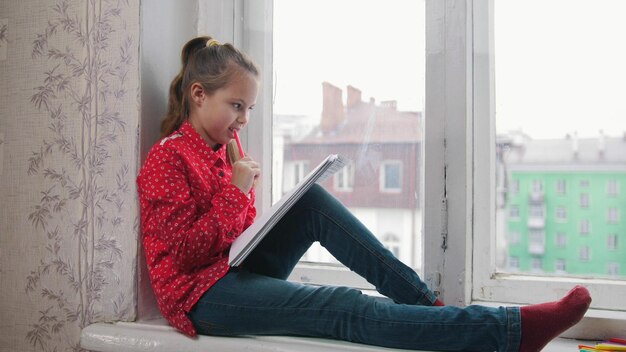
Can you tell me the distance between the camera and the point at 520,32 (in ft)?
3.97

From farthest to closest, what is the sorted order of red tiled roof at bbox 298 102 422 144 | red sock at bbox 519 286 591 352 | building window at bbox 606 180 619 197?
red tiled roof at bbox 298 102 422 144
building window at bbox 606 180 619 197
red sock at bbox 519 286 591 352

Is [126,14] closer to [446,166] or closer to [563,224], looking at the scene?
[446,166]

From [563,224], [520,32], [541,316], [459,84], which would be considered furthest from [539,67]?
[541,316]

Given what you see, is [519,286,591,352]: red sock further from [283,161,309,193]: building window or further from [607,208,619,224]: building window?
[283,161,309,193]: building window

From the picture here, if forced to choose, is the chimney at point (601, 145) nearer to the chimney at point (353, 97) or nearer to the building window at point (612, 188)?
the building window at point (612, 188)

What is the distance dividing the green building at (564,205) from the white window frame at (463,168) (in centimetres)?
3

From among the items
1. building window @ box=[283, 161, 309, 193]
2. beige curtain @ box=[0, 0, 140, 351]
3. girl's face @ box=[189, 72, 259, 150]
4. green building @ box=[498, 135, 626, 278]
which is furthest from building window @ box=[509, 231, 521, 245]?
beige curtain @ box=[0, 0, 140, 351]

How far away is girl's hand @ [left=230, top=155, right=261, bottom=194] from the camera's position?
106cm

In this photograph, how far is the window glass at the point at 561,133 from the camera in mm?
1147

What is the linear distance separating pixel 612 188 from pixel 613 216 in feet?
0.17

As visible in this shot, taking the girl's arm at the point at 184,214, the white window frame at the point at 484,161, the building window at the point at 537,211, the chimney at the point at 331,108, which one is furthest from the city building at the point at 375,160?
the girl's arm at the point at 184,214

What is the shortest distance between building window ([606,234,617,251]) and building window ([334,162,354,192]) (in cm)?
52

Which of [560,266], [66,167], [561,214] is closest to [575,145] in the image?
[561,214]

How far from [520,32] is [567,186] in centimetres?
32
